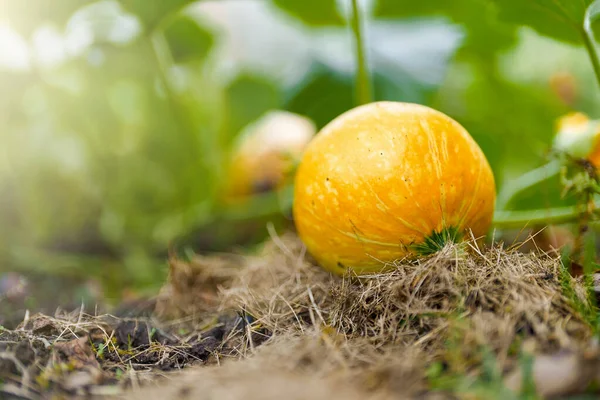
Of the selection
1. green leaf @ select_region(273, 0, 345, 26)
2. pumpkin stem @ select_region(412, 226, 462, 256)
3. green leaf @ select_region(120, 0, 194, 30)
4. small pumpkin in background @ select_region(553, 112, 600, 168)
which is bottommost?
pumpkin stem @ select_region(412, 226, 462, 256)

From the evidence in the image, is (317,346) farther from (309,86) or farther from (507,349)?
(309,86)

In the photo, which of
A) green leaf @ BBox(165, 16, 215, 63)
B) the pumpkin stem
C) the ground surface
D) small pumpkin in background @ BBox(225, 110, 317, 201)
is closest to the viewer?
the ground surface

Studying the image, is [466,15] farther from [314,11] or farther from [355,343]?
[355,343]

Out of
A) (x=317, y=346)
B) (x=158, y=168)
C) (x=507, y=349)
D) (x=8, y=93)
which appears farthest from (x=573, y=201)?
(x=8, y=93)

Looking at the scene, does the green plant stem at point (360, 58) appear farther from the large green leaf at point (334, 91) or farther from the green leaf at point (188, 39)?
the green leaf at point (188, 39)

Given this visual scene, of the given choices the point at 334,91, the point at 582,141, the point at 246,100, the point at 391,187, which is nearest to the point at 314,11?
the point at 334,91

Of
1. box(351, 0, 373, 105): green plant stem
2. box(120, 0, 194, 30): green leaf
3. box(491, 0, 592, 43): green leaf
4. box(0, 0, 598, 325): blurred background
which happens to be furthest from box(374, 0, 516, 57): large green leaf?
box(120, 0, 194, 30): green leaf

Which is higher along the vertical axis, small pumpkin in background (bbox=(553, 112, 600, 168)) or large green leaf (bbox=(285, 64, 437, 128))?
large green leaf (bbox=(285, 64, 437, 128))

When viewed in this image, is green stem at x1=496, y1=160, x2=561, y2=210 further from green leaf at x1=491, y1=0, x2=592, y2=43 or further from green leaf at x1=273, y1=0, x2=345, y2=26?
green leaf at x1=273, y1=0, x2=345, y2=26
